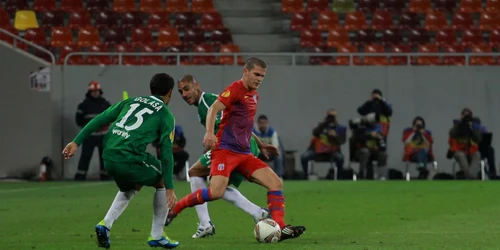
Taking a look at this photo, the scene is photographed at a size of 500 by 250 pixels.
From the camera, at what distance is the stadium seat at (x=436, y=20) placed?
31.3 meters

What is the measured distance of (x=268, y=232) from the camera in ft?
33.8

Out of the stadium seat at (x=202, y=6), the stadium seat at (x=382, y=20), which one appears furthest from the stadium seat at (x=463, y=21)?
the stadium seat at (x=202, y=6)

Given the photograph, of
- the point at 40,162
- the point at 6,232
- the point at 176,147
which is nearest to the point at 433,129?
the point at 176,147

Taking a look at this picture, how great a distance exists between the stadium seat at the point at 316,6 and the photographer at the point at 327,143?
6373 mm

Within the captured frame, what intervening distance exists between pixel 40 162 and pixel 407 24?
1078 centimetres

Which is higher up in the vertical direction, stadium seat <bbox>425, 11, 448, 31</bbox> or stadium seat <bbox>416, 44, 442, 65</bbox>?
stadium seat <bbox>425, 11, 448, 31</bbox>

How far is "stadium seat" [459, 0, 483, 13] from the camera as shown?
31.8 metres

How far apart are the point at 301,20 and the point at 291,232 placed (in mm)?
21509

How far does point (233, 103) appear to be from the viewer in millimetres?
10562

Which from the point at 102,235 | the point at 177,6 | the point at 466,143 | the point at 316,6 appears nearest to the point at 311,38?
the point at 316,6

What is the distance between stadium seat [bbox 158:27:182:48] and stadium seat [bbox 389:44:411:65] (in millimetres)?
5670

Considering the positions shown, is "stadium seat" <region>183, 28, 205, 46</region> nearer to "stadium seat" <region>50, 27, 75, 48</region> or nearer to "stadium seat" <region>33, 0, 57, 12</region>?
"stadium seat" <region>50, 27, 75, 48</region>

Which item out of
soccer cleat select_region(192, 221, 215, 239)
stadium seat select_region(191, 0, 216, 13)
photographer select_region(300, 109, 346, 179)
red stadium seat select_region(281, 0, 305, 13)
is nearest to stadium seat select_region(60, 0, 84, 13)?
stadium seat select_region(191, 0, 216, 13)

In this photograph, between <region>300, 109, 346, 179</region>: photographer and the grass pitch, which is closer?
the grass pitch
